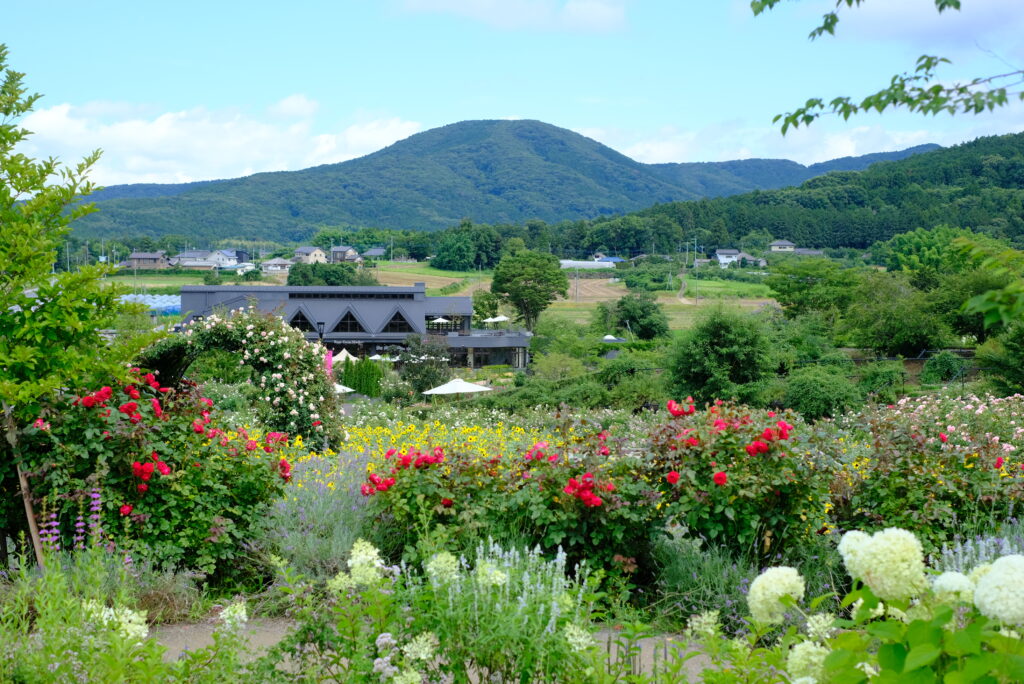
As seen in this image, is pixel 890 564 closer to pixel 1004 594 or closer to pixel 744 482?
pixel 1004 594

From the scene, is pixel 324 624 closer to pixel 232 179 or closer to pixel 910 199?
pixel 910 199

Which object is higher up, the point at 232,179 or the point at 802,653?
the point at 232,179

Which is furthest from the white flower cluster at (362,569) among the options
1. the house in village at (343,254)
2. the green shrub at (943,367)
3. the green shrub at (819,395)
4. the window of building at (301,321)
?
the house in village at (343,254)

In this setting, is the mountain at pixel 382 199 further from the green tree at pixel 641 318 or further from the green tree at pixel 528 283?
the green tree at pixel 641 318

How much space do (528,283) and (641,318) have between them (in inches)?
505

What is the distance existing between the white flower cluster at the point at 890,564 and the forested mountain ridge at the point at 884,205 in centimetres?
7460

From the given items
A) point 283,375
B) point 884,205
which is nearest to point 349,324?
point 283,375

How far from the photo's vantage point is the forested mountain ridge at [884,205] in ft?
248

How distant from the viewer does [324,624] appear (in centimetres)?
269

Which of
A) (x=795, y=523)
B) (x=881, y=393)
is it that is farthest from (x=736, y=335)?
(x=795, y=523)

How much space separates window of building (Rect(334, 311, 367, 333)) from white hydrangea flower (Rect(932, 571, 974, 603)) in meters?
41.9

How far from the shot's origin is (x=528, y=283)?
5969 cm

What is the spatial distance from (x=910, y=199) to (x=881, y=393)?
255ft

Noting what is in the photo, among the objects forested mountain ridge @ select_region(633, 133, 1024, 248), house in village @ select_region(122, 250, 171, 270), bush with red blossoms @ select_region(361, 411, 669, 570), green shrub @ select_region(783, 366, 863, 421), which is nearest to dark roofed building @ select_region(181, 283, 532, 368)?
green shrub @ select_region(783, 366, 863, 421)
